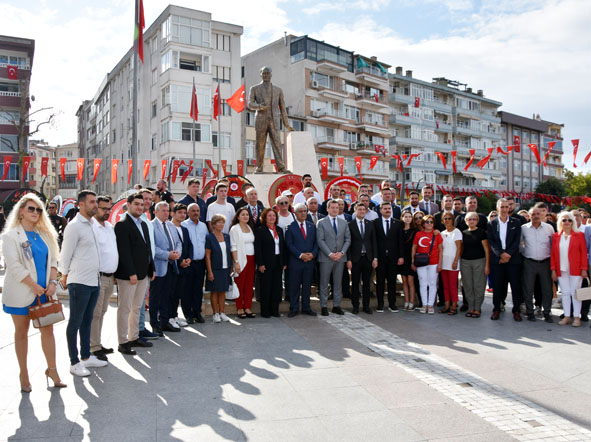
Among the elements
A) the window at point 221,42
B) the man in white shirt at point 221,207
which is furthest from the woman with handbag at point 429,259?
the window at point 221,42

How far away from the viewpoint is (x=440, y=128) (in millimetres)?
64000

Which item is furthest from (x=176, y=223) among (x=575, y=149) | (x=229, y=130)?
(x=229, y=130)

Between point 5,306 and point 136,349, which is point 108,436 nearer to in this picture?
point 5,306

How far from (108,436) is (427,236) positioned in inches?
273

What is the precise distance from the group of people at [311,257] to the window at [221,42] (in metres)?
32.3

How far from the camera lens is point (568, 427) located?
4277mm

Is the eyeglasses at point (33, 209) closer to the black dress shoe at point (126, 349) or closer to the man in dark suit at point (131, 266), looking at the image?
the man in dark suit at point (131, 266)

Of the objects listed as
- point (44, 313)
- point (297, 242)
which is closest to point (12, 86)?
point (297, 242)

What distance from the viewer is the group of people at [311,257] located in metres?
6.52

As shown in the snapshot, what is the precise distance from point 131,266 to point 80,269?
33.1 inches

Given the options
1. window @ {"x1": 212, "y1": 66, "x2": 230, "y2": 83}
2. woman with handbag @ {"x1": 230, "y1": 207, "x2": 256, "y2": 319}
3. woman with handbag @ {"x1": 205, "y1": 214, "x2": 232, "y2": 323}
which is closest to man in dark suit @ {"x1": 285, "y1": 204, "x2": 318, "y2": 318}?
woman with handbag @ {"x1": 230, "y1": 207, "x2": 256, "y2": 319}

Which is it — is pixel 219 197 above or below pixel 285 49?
below

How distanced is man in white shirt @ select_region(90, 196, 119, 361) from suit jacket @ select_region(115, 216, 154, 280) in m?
0.12

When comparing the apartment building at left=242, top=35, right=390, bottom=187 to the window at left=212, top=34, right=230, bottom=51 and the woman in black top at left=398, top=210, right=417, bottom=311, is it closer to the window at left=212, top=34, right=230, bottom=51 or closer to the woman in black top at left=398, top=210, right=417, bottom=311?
the window at left=212, top=34, right=230, bottom=51
